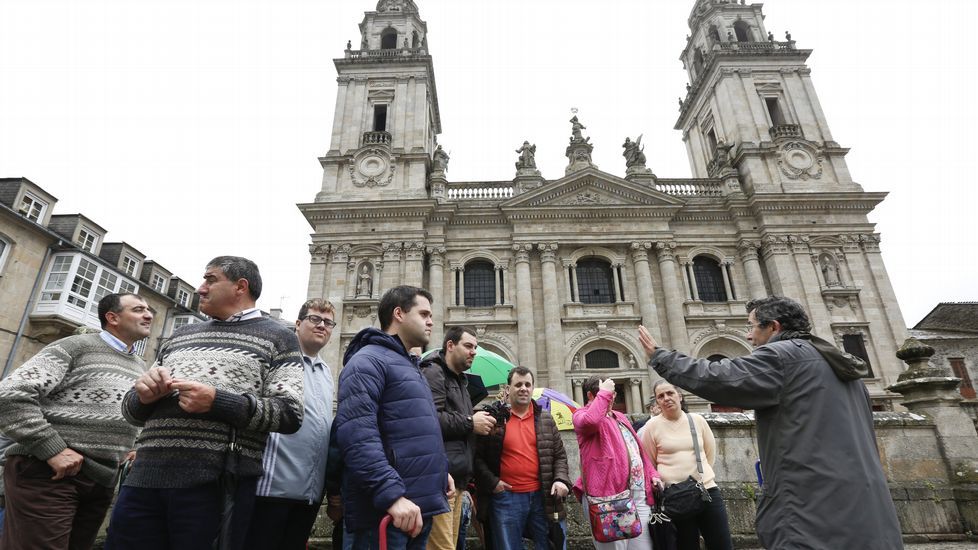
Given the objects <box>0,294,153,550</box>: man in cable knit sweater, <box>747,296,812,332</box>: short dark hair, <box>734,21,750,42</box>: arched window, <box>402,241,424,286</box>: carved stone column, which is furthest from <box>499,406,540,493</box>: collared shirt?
<box>734,21,750,42</box>: arched window

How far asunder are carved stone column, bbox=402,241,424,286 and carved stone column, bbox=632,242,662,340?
8.96 meters

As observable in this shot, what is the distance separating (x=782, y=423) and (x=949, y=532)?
17.9ft

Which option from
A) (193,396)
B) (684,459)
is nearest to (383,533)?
(193,396)

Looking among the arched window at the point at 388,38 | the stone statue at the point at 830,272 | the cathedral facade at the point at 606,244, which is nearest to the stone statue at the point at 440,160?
the cathedral facade at the point at 606,244

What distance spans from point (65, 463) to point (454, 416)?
2401 millimetres

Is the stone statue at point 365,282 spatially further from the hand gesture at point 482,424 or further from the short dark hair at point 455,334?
the hand gesture at point 482,424

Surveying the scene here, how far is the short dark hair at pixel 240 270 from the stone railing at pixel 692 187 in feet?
69.2

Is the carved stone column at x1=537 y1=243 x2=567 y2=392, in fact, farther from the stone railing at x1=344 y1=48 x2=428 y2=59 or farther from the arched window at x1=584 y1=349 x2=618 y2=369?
the stone railing at x1=344 y1=48 x2=428 y2=59

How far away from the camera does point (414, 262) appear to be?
18.9 meters

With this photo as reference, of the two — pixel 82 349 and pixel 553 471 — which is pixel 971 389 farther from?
pixel 82 349

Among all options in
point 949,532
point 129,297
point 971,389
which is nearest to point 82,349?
point 129,297

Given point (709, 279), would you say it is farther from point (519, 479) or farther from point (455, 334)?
point (455, 334)

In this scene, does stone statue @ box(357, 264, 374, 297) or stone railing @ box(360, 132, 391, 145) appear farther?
stone railing @ box(360, 132, 391, 145)

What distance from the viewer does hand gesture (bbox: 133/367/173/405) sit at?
6.66 feet
